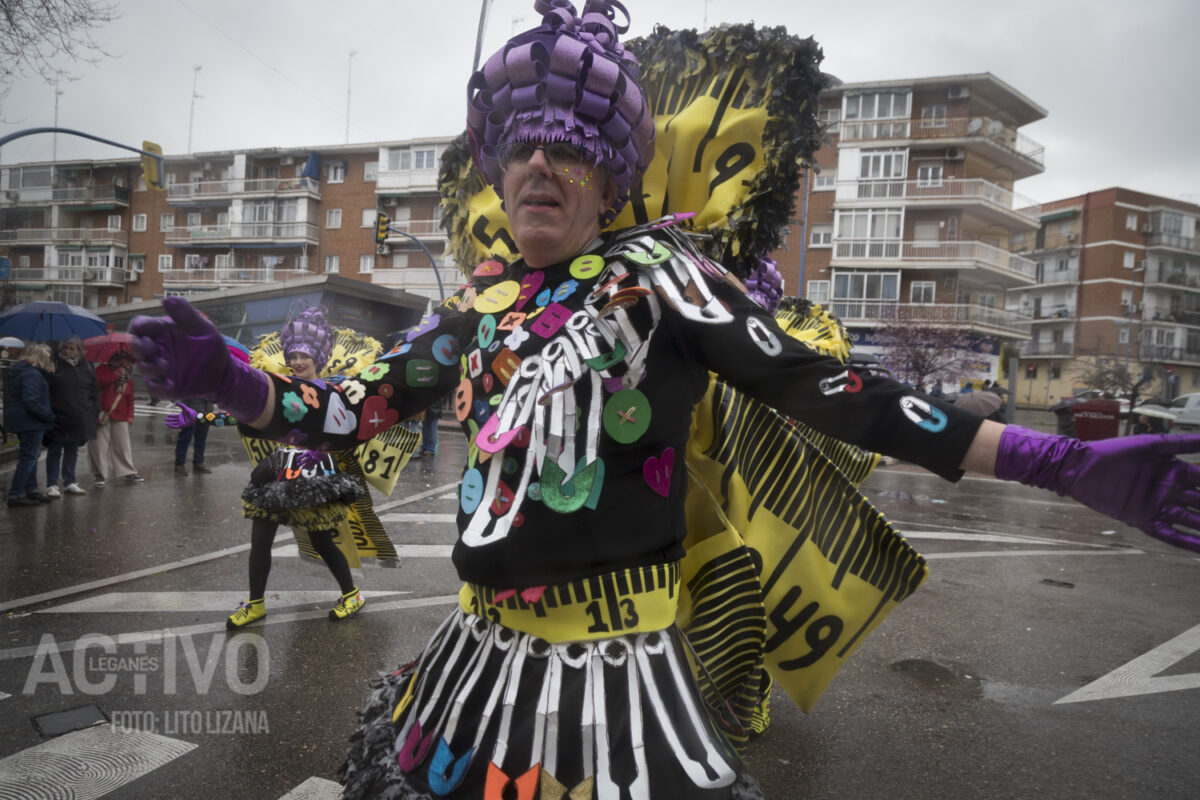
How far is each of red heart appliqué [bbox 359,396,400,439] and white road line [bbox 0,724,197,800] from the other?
213 cm

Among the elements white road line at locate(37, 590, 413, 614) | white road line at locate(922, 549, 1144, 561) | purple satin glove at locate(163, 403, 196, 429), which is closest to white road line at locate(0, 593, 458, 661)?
white road line at locate(37, 590, 413, 614)

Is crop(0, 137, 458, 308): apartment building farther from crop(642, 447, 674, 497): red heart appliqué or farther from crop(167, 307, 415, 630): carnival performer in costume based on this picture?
crop(642, 447, 674, 497): red heart appliqué

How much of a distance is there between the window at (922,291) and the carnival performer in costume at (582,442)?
33139 millimetres

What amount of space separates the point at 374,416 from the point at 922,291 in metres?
33.6

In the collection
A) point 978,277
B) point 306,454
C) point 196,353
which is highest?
point 978,277

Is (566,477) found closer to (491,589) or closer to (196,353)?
(491,589)

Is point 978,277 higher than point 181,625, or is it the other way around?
point 978,277

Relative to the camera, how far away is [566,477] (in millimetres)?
1344

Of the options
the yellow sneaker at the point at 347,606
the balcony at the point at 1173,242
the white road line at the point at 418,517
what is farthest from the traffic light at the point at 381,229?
the balcony at the point at 1173,242

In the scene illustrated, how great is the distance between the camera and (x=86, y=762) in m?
2.89

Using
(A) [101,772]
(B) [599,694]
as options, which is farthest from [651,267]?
(A) [101,772]

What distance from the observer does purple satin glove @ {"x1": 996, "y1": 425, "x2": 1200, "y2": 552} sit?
1.07 m

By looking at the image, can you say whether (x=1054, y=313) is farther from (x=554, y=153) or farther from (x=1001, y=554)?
(x=554, y=153)

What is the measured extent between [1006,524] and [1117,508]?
31.6 ft
